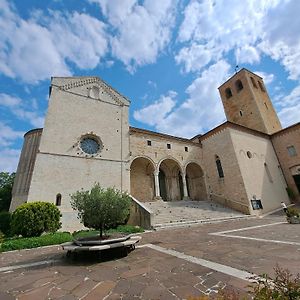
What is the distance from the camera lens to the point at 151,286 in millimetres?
3475

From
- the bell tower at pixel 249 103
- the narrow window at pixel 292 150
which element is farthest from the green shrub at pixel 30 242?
the bell tower at pixel 249 103

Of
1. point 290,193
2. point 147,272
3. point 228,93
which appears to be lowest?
point 147,272

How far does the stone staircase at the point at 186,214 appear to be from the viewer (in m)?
13.3

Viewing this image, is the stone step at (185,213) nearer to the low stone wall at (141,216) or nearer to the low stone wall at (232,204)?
the low stone wall at (141,216)

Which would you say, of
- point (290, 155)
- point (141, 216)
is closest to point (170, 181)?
point (141, 216)

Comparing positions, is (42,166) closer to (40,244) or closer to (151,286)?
(40,244)

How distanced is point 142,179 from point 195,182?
23.0ft

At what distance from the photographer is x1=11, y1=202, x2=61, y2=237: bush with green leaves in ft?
A: 33.1

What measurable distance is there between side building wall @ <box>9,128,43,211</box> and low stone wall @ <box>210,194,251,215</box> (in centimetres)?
1824

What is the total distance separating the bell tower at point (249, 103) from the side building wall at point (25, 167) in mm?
27579

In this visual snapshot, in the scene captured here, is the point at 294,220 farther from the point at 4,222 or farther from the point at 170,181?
the point at 4,222

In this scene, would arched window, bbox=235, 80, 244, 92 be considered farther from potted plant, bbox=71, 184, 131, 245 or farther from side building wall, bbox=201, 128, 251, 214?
potted plant, bbox=71, 184, 131, 245

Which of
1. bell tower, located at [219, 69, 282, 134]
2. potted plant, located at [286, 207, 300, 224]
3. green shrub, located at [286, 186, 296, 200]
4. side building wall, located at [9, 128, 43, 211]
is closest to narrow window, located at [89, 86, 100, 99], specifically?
side building wall, located at [9, 128, 43, 211]

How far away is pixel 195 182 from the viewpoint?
77.9 ft
